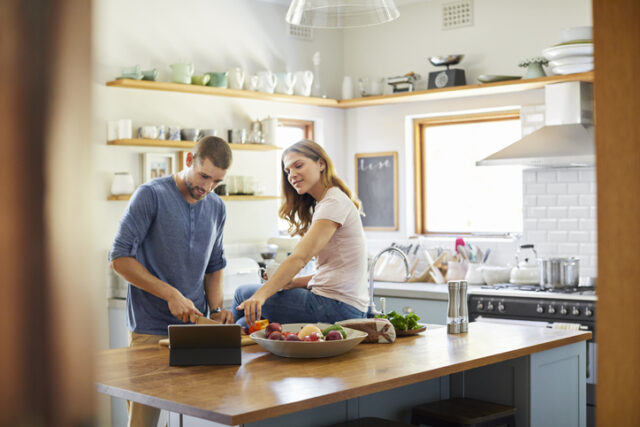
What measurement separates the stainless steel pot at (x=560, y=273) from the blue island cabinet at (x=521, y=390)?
1863 millimetres

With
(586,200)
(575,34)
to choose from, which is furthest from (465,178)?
(575,34)

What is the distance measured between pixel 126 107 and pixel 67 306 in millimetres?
5423

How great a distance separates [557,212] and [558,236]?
182mm

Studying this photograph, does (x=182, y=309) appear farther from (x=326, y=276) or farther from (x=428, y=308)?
(x=428, y=308)

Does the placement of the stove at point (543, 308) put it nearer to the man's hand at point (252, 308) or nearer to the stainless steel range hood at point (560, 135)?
the stainless steel range hood at point (560, 135)

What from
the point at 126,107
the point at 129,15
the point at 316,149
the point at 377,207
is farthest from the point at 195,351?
the point at 377,207

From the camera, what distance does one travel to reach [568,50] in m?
5.30

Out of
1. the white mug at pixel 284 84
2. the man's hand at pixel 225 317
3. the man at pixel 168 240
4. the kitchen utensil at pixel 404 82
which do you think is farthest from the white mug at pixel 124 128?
the man's hand at pixel 225 317

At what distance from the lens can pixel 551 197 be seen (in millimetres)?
5691

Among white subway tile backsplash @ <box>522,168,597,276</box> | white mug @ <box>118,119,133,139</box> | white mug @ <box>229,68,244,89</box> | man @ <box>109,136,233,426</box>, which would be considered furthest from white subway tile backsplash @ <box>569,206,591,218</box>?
white mug @ <box>118,119,133,139</box>

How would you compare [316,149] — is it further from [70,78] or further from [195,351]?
[70,78]

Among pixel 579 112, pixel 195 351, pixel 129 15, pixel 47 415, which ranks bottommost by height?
pixel 195 351

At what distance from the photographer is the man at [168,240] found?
10.4 feet

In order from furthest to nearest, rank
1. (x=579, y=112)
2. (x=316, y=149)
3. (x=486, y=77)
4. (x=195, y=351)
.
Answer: (x=486, y=77), (x=579, y=112), (x=316, y=149), (x=195, y=351)
